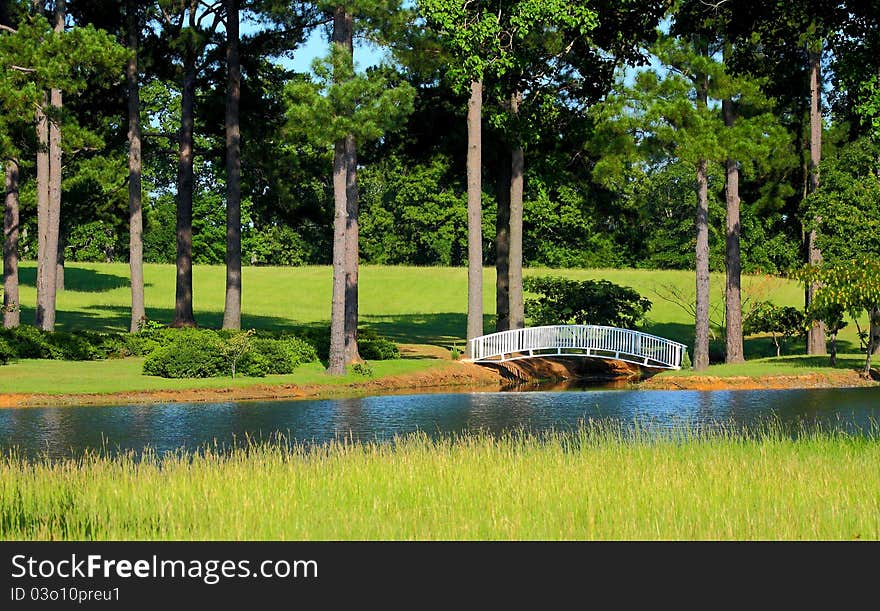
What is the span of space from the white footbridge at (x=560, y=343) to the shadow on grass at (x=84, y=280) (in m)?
40.7

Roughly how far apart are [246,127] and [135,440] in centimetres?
2656

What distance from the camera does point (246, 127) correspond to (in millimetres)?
48594

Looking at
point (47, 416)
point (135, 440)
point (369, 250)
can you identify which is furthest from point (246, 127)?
point (369, 250)

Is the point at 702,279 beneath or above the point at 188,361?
above

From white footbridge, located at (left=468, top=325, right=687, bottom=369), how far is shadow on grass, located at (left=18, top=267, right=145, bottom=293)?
40.7 m

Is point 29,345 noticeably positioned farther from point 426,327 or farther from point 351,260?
point 426,327

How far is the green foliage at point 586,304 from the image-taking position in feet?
164

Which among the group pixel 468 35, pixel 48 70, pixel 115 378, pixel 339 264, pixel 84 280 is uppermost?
pixel 48 70

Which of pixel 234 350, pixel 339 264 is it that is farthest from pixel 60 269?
pixel 339 264

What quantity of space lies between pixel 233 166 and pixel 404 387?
41.9ft

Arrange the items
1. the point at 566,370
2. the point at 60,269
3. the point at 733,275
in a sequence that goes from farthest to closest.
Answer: the point at 60,269, the point at 733,275, the point at 566,370

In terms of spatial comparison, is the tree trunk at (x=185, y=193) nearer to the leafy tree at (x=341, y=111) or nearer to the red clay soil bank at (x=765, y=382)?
the leafy tree at (x=341, y=111)

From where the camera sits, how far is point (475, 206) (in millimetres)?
41938
